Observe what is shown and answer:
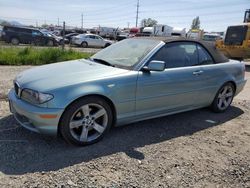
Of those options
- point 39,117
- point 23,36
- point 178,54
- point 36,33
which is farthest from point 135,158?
point 36,33

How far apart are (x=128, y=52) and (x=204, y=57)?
4.92ft

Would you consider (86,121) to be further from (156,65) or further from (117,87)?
(156,65)

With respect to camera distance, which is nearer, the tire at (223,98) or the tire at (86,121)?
the tire at (86,121)

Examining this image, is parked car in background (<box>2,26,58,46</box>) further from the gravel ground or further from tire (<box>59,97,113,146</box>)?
tire (<box>59,97,113,146</box>)

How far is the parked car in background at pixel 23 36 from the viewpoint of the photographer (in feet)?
77.2

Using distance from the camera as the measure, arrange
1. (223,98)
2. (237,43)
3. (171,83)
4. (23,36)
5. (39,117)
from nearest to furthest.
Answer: (39,117), (171,83), (223,98), (237,43), (23,36)

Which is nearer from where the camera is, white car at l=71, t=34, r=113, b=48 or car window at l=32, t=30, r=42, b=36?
car window at l=32, t=30, r=42, b=36

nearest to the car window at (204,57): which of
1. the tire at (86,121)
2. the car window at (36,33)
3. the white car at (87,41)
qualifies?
the tire at (86,121)

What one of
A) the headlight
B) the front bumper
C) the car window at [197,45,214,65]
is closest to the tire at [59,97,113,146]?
the front bumper

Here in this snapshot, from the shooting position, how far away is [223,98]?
5578mm

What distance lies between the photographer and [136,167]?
10.9 ft

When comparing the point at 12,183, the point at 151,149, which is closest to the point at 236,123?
the point at 151,149

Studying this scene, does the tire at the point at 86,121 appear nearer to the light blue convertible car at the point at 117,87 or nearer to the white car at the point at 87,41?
the light blue convertible car at the point at 117,87

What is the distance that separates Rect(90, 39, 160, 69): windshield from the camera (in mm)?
4245
